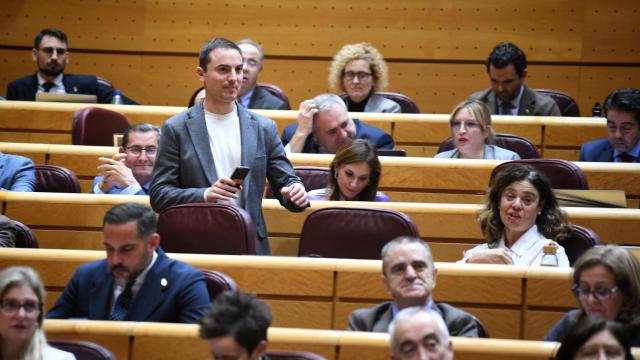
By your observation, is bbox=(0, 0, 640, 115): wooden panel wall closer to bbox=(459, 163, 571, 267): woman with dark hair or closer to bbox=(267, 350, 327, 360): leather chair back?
bbox=(459, 163, 571, 267): woman with dark hair

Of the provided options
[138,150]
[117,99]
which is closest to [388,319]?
[138,150]

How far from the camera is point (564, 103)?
5.66m

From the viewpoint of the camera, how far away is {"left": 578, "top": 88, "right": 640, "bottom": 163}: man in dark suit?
4535 millimetres

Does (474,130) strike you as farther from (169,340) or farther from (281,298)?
(169,340)

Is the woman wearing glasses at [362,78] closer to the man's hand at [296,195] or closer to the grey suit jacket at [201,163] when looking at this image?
the grey suit jacket at [201,163]

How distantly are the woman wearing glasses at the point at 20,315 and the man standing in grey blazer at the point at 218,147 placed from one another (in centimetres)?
87

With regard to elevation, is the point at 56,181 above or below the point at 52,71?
below

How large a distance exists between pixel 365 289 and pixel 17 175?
4.82 feet

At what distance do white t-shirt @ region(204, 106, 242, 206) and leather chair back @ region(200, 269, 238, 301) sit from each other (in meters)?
0.59

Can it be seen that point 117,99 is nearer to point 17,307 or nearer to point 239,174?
point 239,174

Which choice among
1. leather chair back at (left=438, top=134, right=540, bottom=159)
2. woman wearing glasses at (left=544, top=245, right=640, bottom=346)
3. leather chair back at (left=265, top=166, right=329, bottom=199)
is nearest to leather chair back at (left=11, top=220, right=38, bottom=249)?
leather chair back at (left=265, top=166, right=329, bottom=199)

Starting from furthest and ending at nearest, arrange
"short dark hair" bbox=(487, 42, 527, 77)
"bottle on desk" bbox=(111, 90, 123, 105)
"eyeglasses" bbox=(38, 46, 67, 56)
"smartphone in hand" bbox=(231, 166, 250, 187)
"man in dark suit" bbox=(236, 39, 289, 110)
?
"eyeglasses" bbox=(38, 46, 67, 56)
"bottle on desk" bbox=(111, 90, 123, 105)
"man in dark suit" bbox=(236, 39, 289, 110)
"short dark hair" bbox=(487, 42, 527, 77)
"smartphone in hand" bbox=(231, 166, 250, 187)

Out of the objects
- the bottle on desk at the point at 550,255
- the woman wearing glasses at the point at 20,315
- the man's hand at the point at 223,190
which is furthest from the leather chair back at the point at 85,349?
the bottle on desk at the point at 550,255

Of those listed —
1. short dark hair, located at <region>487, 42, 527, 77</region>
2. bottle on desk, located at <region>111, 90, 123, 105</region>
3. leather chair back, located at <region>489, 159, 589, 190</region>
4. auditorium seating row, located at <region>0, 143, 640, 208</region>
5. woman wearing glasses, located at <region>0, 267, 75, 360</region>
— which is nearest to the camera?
woman wearing glasses, located at <region>0, 267, 75, 360</region>
